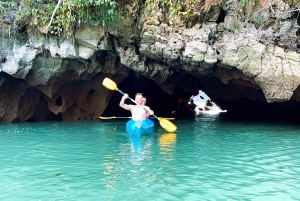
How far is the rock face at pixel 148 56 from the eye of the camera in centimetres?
775

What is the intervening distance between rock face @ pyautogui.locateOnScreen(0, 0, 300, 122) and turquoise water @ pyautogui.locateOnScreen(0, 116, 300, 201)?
1.83 metres

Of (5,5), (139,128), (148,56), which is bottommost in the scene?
(139,128)

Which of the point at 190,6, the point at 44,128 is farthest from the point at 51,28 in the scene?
the point at 190,6

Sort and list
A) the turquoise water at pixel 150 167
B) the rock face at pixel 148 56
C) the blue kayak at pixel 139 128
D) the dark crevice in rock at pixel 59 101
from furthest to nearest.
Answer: the dark crevice in rock at pixel 59 101 → the blue kayak at pixel 139 128 → the rock face at pixel 148 56 → the turquoise water at pixel 150 167

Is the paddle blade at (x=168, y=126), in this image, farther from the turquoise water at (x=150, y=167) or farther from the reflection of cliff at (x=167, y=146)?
the turquoise water at (x=150, y=167)

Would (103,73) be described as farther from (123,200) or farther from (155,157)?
(123,200)

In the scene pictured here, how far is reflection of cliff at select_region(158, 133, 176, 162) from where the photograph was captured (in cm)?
581

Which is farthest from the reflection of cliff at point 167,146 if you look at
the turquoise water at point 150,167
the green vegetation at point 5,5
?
the green vegetation at point 5,5

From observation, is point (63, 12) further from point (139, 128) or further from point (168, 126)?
point (168, 126)

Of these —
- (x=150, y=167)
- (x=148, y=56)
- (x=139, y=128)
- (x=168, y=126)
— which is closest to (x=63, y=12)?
(x=148, y=56)

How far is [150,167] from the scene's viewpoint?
16.7 feet

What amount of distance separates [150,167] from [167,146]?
1.82 meters

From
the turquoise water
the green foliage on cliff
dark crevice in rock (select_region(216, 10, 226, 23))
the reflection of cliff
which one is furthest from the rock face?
the reflection of cliff

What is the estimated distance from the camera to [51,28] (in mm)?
9047
